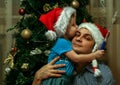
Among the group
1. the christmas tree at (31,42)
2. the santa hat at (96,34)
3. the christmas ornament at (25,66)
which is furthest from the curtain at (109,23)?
the christmas ornament at (25,66)

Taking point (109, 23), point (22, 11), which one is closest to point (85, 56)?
point (22, 11)

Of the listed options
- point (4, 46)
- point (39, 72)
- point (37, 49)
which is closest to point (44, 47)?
point (37, 49)

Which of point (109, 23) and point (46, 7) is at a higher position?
point (46, 7)

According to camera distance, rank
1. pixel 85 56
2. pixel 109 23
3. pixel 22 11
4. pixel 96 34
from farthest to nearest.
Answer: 1. pixel 109 23
2. pixel 22 11
3. pixel 96 34
4. pixel 85 56

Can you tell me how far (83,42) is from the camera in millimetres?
1532

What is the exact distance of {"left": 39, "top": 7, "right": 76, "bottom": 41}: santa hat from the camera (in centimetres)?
157

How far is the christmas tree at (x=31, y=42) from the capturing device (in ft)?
5.27

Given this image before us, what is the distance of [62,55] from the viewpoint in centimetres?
156

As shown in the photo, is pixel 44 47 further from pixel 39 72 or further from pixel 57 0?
pixel 57 0

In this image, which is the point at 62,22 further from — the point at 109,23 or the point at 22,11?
the point at 109,23

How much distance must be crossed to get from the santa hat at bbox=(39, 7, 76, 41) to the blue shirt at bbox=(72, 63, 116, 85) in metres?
0.27

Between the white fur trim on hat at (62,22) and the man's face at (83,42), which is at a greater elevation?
the white fur trim on hat at (62,22)

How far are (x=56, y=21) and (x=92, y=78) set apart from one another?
40cm

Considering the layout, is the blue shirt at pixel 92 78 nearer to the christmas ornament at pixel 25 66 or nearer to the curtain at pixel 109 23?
the christmas ornament at pixel 25 66
